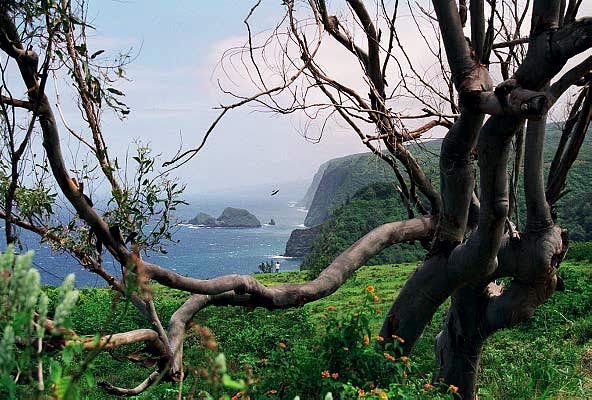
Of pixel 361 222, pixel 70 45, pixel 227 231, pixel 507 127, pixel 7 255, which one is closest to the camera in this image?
pixel 7 255

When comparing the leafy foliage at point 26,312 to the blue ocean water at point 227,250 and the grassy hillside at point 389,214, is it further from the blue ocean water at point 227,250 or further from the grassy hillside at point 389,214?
the blue ocean water at point 227,250

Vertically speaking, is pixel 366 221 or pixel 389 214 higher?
pixel 389 214

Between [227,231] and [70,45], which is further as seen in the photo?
[227,231]

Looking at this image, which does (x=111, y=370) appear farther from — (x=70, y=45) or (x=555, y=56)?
(x=555, y=56)

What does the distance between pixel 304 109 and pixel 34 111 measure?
231 centimetres

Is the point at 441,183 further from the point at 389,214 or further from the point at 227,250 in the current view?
the point at 227,250

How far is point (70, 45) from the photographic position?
3.03m

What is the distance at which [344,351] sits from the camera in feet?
13.0

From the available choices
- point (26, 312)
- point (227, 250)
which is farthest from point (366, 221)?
point (227, 250)

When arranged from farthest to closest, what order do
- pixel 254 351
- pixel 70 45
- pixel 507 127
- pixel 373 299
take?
pixel 254 351 → pixel 373 299 → pixel 507 127 → pixel 70 45

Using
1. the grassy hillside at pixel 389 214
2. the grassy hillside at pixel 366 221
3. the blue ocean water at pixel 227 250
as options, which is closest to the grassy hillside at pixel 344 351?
the grassy hillside at pixel 389 214

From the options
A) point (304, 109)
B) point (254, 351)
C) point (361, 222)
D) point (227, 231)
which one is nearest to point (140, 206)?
point (304, 109)

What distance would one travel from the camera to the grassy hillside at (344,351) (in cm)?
380

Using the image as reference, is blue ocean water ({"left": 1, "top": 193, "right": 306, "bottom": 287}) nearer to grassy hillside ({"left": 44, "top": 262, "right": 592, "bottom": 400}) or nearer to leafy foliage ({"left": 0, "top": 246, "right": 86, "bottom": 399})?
grassy hillside ({"left": 44, "top": 262, "right": 592, "bottom": 400})
